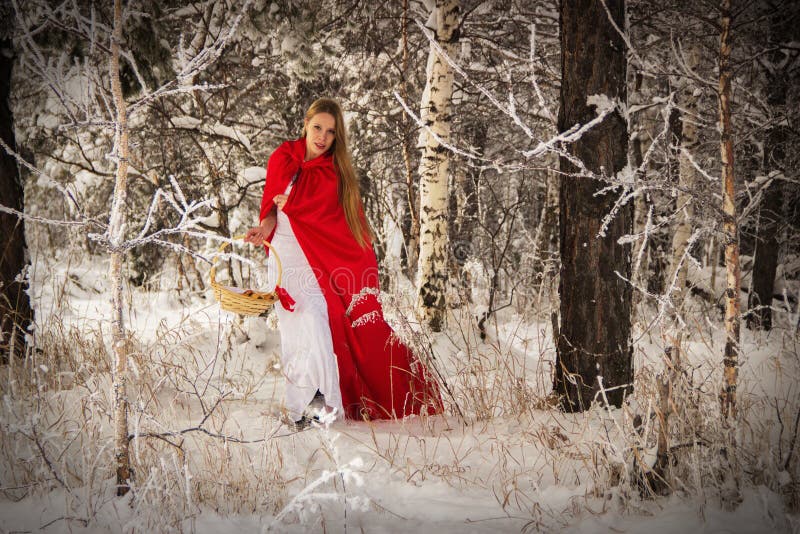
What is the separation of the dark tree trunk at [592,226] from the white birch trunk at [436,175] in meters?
2.22

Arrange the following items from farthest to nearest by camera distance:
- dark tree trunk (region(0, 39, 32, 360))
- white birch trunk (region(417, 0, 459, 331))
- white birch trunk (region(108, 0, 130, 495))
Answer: white birch trunk (region(417, 0, 459, 331))
dark tree trunk (region(0, 39, 32, 360))
white birch trunk (region(108, 0, 130, 495))

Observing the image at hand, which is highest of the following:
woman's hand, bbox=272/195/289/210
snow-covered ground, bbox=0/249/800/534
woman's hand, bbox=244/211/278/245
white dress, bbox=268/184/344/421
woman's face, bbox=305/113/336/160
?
woman's face, bbox=305/113/336/160

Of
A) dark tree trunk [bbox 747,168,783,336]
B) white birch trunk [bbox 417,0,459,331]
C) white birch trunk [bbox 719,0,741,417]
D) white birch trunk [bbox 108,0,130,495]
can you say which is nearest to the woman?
white birch trunk [bbox 108,0,130,495]

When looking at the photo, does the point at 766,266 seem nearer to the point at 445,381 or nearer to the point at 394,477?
the point at 445,381

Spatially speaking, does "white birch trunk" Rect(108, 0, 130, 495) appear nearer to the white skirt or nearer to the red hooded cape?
the white skirt

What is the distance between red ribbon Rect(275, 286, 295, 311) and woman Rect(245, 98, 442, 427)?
0.06 meters

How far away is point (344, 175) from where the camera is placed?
3.97 meters

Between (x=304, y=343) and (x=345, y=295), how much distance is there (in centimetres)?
46

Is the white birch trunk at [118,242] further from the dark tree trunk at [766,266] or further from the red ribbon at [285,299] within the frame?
the dark tree trunk at [766,266]

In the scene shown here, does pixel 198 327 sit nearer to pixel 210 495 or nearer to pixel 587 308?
pixel 210 495

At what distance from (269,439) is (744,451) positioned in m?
2.18

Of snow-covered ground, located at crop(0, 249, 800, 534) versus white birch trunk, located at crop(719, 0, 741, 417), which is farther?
white birch trunk, located at crop(719, 0, 741, 417)

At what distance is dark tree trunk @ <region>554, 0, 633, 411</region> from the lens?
3.14 m

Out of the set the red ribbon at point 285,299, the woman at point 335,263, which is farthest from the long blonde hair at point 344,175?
the red ribbon at point 285,299
